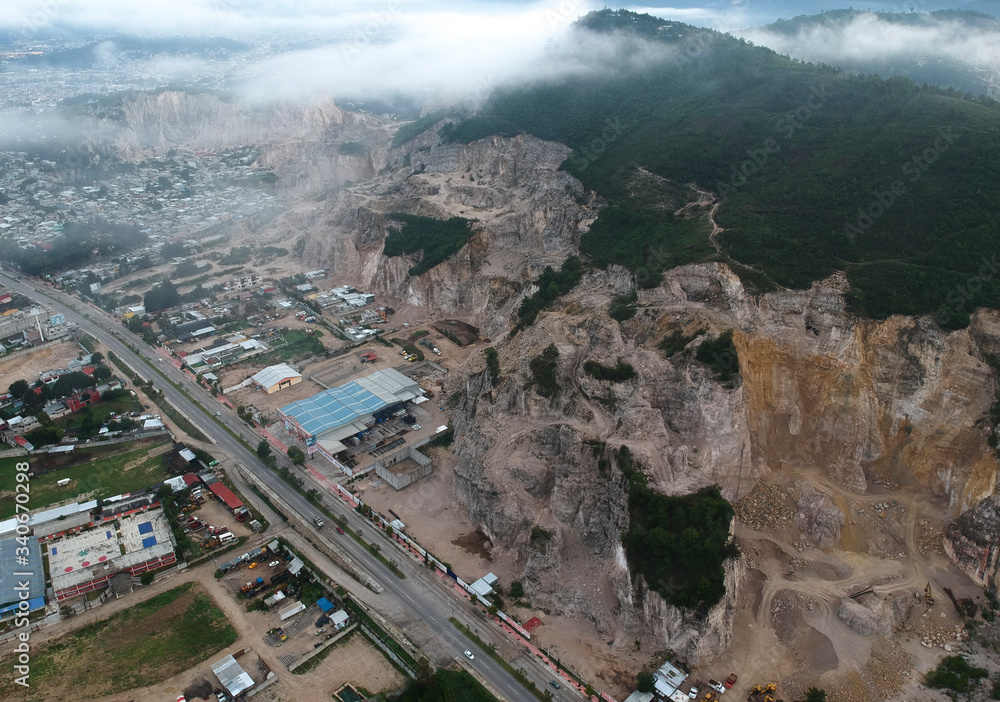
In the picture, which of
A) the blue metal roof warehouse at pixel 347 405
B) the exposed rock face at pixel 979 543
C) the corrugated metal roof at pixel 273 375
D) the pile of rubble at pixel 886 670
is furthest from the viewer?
the corrugated metal roof at pixel 273 375

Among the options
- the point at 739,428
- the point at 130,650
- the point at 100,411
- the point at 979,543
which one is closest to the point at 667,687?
the point at 739,428

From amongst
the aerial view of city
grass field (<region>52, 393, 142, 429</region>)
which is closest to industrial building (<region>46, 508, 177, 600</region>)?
the aerial view of city

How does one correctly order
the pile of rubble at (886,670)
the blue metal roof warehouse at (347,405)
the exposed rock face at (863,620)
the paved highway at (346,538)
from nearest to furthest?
the pile of rubble at (886,670), the paved highway at (346,538), the exposed rock face at (863,620), the blue metal roof warehouse at (347,405)

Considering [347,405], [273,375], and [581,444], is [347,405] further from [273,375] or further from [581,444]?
[581,444]

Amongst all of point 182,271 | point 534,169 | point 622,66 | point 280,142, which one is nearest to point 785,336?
point 534,169

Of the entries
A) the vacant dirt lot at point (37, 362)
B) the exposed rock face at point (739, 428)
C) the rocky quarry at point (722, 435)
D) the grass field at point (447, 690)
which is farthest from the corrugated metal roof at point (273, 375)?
the grass field at point (447, 690)

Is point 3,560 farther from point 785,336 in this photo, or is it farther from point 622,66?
point 622,66

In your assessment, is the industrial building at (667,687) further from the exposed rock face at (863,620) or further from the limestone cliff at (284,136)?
the limestone cliff at (284,136)
